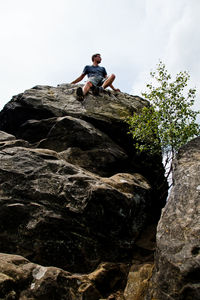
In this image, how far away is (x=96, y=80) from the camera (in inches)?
867

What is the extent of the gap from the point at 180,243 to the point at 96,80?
1730 cm

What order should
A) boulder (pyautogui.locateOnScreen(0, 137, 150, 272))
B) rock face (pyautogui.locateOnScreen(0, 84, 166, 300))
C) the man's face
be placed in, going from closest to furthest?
1. rock face (pyautogui.locateOnScreen(0, 84, 166, 300))
2. boulder (pyautogui.locateOnScreen(0, 137, 150, 272))
3. the man's face

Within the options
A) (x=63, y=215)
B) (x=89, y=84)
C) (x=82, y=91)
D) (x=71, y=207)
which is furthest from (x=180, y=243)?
(x=89, y=84)

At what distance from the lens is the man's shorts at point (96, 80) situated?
71.4ft

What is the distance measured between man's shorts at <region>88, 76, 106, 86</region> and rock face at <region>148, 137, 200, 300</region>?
1369cm

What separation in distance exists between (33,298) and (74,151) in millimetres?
10123

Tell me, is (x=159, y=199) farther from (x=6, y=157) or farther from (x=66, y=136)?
(x=6, y=157)

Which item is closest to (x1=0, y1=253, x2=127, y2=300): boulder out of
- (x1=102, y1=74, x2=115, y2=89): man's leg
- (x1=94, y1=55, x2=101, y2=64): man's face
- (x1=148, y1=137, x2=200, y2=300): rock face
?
(x1=148, y1=137, x2=200, y2=300): rock face

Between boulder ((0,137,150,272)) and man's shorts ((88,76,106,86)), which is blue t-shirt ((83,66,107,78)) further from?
boulder ((0,137,150,272))

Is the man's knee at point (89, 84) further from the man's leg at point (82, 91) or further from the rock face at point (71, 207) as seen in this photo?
the rock face at point (71, 207)

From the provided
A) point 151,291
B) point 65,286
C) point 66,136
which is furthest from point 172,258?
point 66,136

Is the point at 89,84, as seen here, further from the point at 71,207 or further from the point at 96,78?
the point at 71,207

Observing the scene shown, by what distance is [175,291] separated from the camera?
7543mm

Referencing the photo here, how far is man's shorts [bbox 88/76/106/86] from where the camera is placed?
21755 mm
